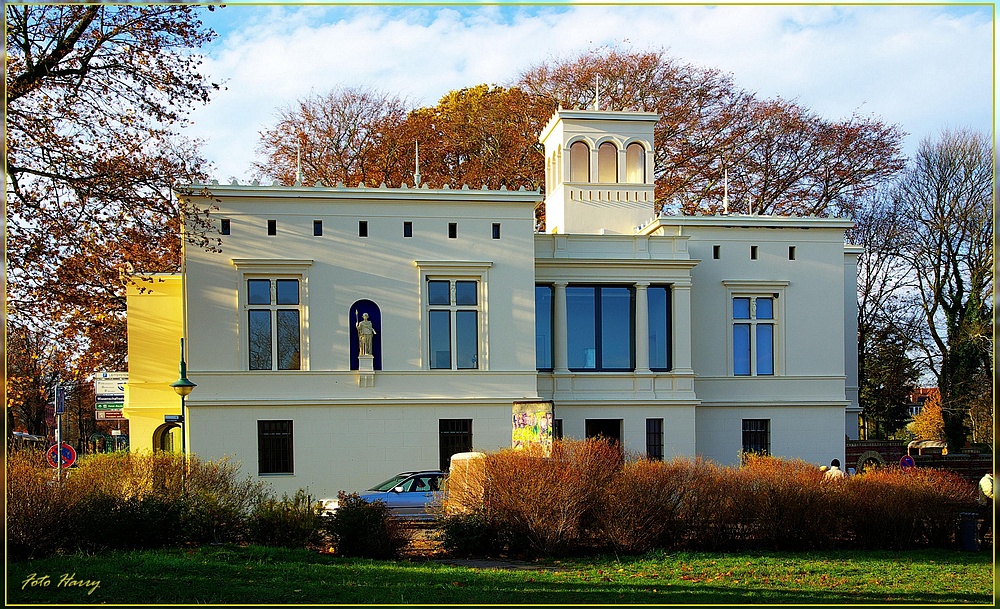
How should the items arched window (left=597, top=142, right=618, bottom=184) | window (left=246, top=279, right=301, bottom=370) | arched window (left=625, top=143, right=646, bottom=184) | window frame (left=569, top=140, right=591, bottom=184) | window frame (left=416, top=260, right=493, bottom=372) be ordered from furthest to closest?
1. arched window (left=597, top=142, right=618, bottom=184)
2. arched window (left=625, top=143, right=646, bottom=184)
3. window frame (left=569, top=140, right=591, bottom=184)
4. window frame (left=416, top=260, right=493, bottom=372)
5. window (left=246, top=279, right=301, bottom=370)

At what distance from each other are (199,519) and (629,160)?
20707 mm

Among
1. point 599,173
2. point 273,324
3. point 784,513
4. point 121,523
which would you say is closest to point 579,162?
point 599,173

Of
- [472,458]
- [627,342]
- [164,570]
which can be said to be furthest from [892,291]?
[164,570]

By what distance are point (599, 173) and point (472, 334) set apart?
9158 millimetres

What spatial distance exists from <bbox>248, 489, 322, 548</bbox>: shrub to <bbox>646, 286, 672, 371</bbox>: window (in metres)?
14.2

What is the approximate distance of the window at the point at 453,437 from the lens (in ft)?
90.9

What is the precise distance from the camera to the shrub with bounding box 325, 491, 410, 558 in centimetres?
1798

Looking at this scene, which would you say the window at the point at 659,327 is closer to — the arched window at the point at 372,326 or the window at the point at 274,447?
the arched window at the point at 372,326

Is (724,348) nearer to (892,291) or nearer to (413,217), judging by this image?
(413,217)

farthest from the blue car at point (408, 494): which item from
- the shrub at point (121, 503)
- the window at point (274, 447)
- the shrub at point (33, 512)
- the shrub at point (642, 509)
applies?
the shrub at point (33, 512)

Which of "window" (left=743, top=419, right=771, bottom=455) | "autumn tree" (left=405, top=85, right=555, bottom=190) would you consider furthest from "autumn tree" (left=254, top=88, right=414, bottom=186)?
"window" (left=743, top=419, right=771, bottom=455)

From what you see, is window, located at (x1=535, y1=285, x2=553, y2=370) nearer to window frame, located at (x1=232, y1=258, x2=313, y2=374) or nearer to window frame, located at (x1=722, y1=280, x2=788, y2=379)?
window frame, located at (x1=722, y1=280, x2=788, y2=379)

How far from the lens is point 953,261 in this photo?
1719 inches

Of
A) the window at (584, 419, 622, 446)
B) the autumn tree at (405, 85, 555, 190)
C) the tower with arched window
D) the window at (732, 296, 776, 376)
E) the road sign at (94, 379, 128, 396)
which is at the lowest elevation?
the window at (584, 419, 622, 446)
